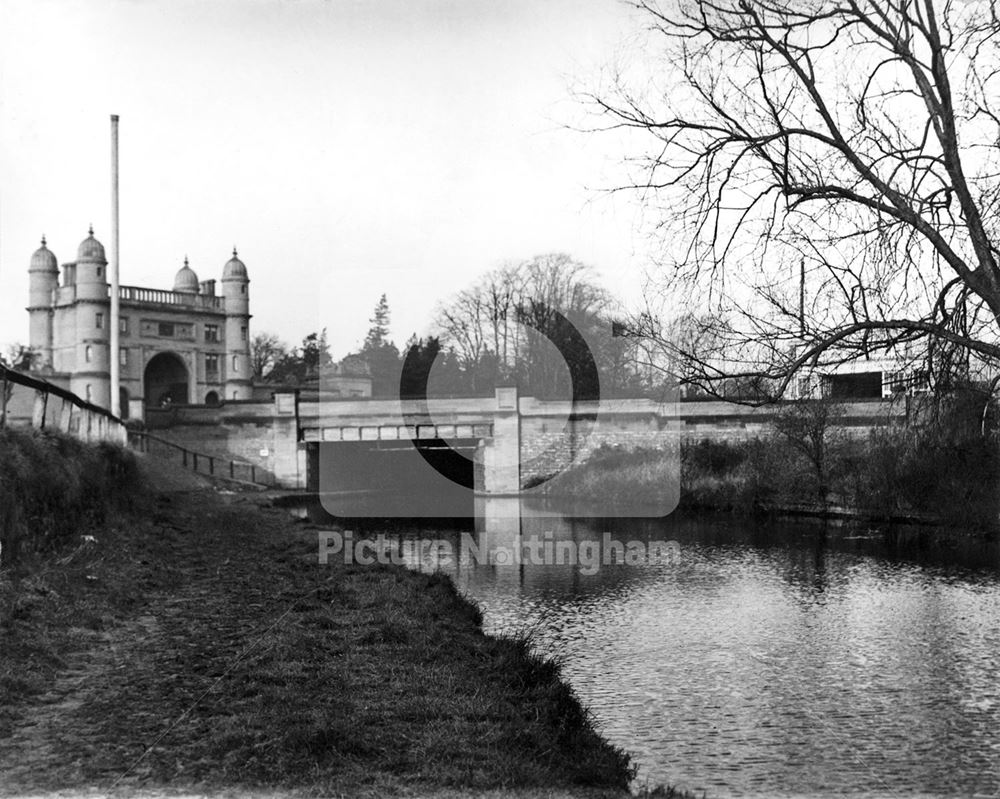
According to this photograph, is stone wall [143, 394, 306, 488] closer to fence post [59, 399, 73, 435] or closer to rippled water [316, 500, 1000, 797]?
fence post [59, 399, 73, 435]

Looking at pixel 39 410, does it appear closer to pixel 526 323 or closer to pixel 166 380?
pixel 526 323

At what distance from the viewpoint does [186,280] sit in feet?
205

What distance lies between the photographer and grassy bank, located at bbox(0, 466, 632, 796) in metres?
5.34

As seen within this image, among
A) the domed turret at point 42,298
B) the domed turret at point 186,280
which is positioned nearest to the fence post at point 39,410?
the domed turret at point 42,298

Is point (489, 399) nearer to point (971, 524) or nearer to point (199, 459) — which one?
point (199, 459)

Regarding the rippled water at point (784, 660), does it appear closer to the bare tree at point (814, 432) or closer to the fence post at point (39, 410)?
the fence post at point (39, 410)

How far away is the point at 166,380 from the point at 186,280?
6855mm

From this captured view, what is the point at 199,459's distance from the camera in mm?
42156

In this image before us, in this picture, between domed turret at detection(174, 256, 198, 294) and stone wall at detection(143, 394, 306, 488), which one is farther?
domed turret at detection(174, 256, 198, 294)

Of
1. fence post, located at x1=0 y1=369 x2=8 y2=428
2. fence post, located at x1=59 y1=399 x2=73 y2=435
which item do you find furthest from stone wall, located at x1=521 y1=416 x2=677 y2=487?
fence post, located at x1=0 y1=369 x2=8 y2=428

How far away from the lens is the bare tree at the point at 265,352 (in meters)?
79.5

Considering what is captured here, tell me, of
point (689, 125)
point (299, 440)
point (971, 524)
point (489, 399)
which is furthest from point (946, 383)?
point (299, 440)

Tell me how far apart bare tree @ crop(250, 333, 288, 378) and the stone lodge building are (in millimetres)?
17145

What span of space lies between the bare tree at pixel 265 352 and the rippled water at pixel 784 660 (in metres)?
64.6
